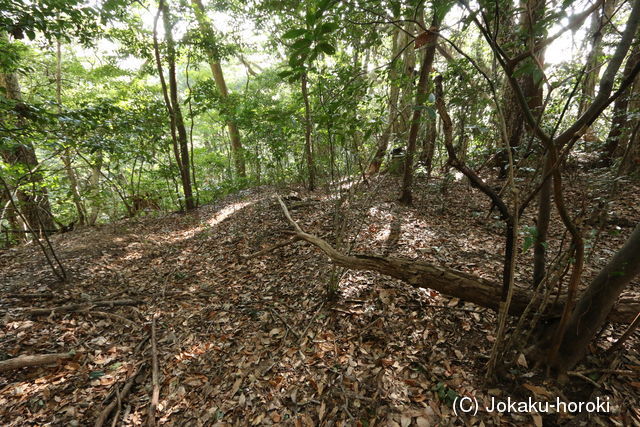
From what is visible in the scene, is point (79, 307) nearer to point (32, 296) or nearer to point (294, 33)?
point (32, 296)

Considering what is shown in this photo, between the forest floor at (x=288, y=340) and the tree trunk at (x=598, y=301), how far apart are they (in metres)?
0.30

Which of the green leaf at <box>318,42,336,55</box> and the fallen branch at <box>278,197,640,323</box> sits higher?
the green leaf at <box>318,42,336,55</box>

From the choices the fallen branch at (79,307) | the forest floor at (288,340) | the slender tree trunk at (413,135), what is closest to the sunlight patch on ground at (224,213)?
the forest floor at (288,340)

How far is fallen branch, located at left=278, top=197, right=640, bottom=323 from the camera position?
2.11m

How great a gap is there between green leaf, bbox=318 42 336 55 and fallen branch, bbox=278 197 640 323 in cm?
208

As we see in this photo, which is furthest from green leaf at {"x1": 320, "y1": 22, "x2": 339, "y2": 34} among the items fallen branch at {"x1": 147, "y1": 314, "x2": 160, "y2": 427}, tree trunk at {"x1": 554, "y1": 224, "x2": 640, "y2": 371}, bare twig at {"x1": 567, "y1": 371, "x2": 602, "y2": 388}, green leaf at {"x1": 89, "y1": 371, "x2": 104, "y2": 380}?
green leaf at {"x1": 89, "y1": 371, "x2": 104, "y2": 380}

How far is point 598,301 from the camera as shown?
1.85 meters

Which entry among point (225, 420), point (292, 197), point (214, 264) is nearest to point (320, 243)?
point (225, 420)

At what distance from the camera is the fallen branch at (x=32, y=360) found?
2.79 metres

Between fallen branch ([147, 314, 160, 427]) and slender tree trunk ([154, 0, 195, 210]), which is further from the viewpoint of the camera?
slender tree trunk ([154, 0, 195, 210])

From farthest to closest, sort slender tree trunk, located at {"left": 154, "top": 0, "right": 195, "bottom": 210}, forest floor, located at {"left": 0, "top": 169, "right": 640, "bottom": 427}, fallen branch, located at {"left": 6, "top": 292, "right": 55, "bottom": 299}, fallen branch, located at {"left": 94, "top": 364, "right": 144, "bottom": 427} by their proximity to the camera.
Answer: slender tree trunk, located at {"left": 154, "top": 0, "right": 195, "bottom": 210} → fallen branch, located at {"left": 6, "top": 292, "right": 55, "bottom": 299} → fallen branch, located at {"left": 94, "top": 364, "right": 144, "bottom": 427} → forest floor, located at {"left": 0, "top": 169, "right": 640, "bottom": 427}

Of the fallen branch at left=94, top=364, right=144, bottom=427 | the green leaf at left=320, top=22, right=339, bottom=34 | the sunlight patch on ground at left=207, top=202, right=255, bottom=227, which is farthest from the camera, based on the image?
the sunlight patch on ground at left=207, top=202, right=255, bottom=227

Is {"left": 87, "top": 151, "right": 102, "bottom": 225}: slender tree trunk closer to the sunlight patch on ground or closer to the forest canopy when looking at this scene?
the forest canopy

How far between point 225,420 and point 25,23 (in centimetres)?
440
